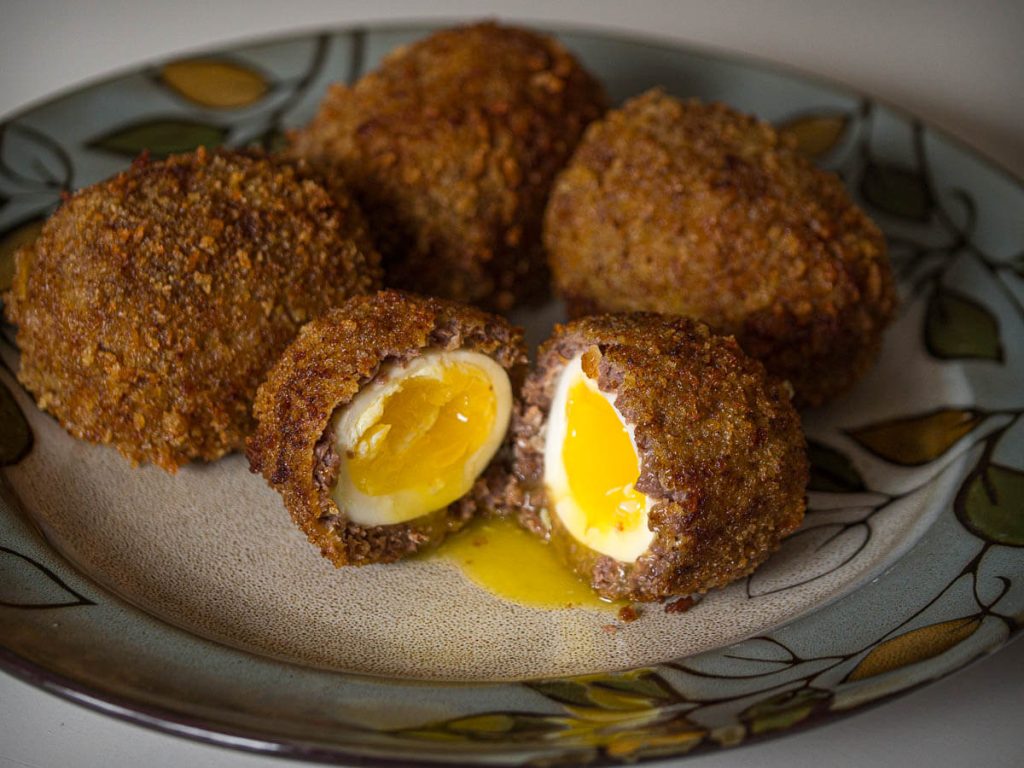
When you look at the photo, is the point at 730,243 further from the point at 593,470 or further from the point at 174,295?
the point at 174,295

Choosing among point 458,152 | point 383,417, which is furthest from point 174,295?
point 458,152

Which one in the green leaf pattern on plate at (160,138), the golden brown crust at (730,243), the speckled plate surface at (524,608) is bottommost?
the speckled plate surface at (524,608)

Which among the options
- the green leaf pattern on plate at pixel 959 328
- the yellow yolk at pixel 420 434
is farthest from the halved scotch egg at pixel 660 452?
the green leaf pattern on plate at pixel 959 328

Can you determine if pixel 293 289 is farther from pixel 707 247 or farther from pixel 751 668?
pixel 751 668

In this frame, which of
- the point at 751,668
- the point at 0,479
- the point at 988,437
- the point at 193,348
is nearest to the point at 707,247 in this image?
the point at 988,437

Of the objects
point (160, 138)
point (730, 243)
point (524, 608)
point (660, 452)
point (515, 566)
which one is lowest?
point (524, 608)

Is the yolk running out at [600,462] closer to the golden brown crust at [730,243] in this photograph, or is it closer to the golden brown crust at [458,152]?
the golden brown crust at [730,243]
